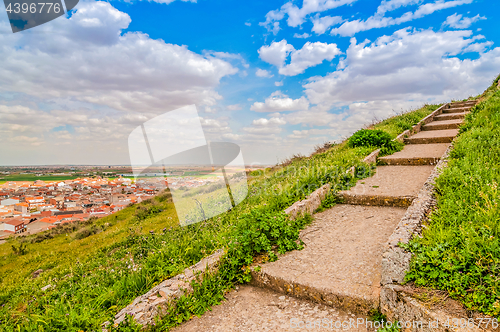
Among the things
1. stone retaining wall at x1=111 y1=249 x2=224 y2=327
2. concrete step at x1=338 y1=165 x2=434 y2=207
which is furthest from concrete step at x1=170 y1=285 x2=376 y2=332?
concrete step at x1=338 y1=165 x2=434 y2=207

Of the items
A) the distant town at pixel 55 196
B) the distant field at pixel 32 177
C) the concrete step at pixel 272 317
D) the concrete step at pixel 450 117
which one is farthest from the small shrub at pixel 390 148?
the distant field at pixel 32 177

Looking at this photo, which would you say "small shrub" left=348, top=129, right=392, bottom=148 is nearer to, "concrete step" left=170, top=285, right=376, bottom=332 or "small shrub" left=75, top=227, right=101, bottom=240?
"concrete step" left=170, top=285, right=376, bottom=332

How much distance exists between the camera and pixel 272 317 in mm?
2336

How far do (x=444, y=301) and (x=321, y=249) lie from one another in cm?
143

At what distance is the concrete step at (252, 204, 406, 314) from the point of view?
7.75 ft

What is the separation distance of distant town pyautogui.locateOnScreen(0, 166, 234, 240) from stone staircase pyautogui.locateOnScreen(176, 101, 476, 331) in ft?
33.9

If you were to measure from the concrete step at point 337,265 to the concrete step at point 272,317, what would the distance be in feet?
0.32

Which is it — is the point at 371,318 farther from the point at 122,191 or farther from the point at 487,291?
the point at 122,191

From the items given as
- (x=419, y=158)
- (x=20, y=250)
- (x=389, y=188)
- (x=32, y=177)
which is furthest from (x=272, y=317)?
(x=32, y=177)

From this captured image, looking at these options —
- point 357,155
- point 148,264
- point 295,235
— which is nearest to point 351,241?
point 295,235

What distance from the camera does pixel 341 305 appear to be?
7.72 ft

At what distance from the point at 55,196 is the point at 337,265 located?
15642 millimetres

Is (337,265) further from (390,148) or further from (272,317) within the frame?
(390,148)

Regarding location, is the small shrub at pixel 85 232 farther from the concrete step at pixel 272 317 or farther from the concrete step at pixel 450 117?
the concrete step at pixel 450 117
